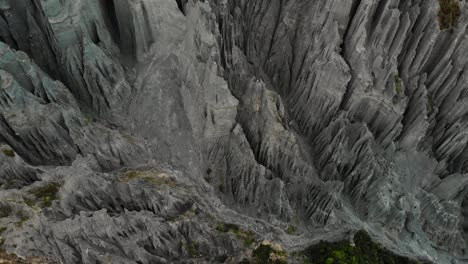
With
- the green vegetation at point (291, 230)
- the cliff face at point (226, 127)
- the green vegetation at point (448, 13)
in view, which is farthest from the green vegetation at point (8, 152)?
the green vegetation at point (448, 13)

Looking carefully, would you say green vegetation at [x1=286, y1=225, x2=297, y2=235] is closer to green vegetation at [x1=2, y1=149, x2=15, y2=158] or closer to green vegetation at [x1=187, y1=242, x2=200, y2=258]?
green vegetation at [x1=187, y1=242, x2=200, y2=258]

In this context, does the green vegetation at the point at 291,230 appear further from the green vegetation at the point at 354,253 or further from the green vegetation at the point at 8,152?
the green vegetation at the point at 8,152

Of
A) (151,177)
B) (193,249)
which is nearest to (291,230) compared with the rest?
(193,249)

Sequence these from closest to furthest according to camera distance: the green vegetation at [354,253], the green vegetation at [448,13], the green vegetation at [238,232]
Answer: the green vegetation at [238,232]
the green vegetation at [354,253]
the green vegetation at [448,13]

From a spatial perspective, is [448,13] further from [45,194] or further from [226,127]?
[45,194]

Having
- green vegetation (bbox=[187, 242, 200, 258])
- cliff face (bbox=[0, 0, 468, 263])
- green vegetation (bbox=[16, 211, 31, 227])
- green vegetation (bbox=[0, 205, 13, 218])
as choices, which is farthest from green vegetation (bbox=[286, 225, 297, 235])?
green vegetation (bbox=[0, 205, 13, 218])

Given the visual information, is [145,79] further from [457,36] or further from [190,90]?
[457,36]
